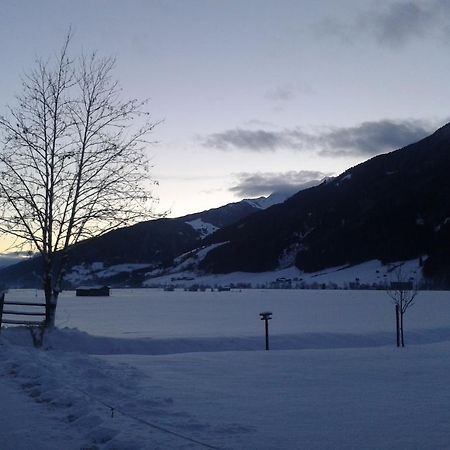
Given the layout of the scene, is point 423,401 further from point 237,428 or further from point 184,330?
point 184,330

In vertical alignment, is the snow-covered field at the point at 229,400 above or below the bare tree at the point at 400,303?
below

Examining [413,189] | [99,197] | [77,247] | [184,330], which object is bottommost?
[184,330]

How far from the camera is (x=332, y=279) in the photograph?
16488 cm

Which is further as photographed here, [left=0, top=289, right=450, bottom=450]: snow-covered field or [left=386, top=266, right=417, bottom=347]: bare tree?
[left=386, top=266, right=417, bottom=347]: bare tree

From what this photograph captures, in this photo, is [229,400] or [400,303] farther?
[400,303]

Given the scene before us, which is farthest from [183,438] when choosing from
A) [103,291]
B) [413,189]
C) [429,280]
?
[413,189]

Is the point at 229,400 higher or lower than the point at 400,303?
lower

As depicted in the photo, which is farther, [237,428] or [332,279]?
[332,279]

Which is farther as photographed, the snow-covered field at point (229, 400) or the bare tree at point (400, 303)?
the bare tree at point (400, 303)

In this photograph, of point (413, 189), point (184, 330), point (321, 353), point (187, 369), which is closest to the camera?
point (187, 369)

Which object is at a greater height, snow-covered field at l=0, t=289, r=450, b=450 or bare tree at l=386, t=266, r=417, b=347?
bare tree at l=386, t=266, r=417, b=347

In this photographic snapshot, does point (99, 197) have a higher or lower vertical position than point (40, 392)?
higher

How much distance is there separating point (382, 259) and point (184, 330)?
503 feet

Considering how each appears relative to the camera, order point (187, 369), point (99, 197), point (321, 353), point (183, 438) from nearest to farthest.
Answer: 1. point (183, 438)
2. point (187, 369)
3. point (321, 353)
4. point (99, 197)
